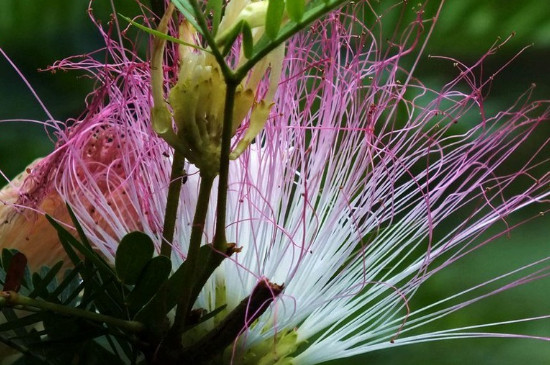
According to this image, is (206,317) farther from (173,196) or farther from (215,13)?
(215,13)

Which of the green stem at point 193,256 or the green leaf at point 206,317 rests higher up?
the green stem at point 193,256

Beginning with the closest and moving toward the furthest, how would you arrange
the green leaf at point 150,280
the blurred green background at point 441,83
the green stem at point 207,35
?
the green stem at point 207,35
the green leaf at point 150,280
the blurred green background at point 441,83

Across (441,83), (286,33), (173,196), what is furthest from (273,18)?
(441,83)

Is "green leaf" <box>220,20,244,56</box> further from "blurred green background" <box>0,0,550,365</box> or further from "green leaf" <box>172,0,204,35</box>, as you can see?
"blurred green background" <box>0,0,550,365</box>

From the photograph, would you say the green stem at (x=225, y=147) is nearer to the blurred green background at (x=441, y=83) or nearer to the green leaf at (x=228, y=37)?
the green leaf at (x=228, y=37)

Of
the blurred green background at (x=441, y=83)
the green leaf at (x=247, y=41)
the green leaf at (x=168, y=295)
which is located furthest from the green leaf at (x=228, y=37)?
the blurred green background at (x=441, y=83)

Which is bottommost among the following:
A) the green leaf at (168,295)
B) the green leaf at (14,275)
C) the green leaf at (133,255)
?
the green leaf at (168,295)

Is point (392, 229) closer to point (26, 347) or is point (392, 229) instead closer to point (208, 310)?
point (208, 310)
